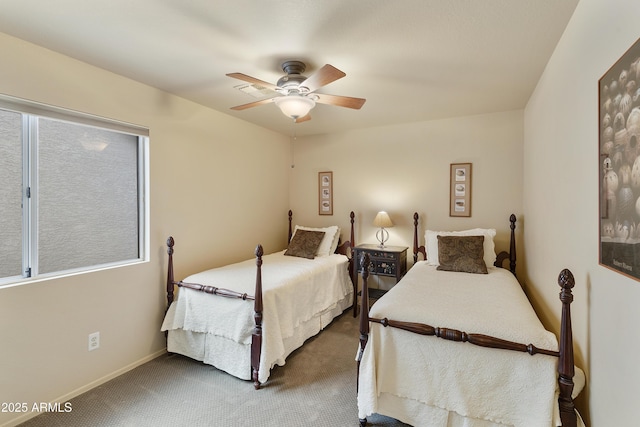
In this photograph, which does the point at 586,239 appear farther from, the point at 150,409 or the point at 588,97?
the point at 150,409

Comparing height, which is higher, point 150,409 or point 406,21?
point 406,21

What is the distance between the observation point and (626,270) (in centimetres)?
107

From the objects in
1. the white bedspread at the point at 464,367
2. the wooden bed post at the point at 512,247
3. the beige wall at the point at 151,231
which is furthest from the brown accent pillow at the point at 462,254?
the beige wall at the point at 151,231

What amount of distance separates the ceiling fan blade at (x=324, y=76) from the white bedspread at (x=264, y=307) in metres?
1.57

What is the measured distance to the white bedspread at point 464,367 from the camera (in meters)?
1.47

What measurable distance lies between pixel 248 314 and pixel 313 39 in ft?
6.54

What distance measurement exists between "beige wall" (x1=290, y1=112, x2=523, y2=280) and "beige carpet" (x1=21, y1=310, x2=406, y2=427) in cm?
204

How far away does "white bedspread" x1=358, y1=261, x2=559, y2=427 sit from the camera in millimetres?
1470

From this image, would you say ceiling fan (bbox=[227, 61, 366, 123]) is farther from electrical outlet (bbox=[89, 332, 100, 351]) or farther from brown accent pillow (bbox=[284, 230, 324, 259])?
electrical outlet (bbox=[89, 332, 100, 351])

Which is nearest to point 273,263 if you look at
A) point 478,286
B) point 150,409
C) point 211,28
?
point 150,409

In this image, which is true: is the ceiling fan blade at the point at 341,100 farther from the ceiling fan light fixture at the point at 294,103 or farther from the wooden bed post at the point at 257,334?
the wooden bed post at the point at 257,334

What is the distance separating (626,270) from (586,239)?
0.44 m

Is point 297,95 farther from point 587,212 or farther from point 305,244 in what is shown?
point 305,244

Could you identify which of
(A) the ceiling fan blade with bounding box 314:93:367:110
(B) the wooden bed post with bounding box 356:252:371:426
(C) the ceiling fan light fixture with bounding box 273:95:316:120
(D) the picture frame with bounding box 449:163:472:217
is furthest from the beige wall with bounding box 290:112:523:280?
(B) the wooden bed post with bounding box 356:252:371:426
